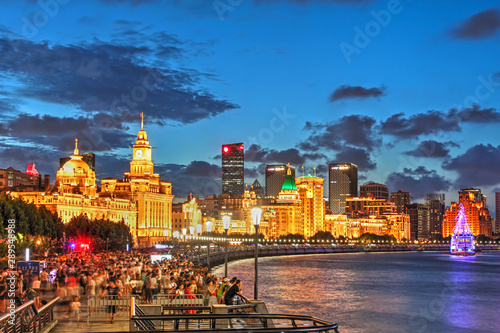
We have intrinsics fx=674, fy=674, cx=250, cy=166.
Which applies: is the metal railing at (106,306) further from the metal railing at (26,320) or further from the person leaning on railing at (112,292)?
the metal railing at (26,320)

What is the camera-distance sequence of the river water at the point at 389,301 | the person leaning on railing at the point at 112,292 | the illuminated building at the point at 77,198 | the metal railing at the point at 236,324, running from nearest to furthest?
the metal railing at the point at 236,324 < the person leaning on railing at the point at 112,292 < the river water at the point at 389,301 < the illuminated building at the point at 77,198

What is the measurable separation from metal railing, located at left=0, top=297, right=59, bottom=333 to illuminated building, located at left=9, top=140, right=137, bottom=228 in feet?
450

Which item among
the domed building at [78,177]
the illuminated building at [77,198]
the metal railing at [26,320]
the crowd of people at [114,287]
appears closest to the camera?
the metal railing at [26,320]

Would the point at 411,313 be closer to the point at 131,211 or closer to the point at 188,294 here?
the point at 188,294

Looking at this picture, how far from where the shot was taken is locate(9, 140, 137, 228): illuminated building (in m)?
156

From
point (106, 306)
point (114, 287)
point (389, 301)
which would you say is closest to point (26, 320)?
point (106, 306)

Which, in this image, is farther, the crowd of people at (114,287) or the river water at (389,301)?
the river water at (389,301)

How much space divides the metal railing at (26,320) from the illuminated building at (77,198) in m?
137

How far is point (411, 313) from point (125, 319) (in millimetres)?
32252

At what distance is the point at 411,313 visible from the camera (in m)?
50.4

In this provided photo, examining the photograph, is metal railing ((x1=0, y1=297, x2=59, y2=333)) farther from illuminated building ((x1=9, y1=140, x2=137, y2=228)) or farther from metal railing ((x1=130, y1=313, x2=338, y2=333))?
illuminated building ((x1=9, y1=140, x2=137, y2=228))

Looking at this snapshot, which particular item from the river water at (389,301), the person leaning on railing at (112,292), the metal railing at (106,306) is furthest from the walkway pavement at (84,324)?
the river water at (389,301)

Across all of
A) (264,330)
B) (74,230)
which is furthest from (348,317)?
(74,230)

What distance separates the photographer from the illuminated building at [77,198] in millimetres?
156500
